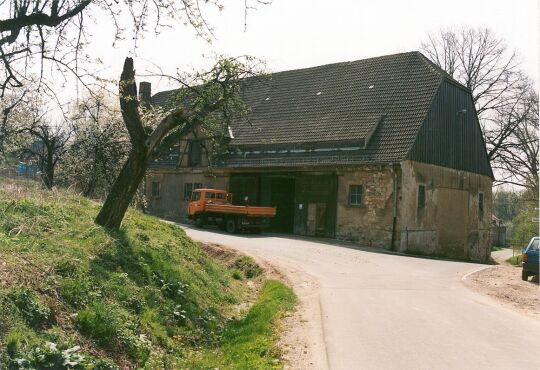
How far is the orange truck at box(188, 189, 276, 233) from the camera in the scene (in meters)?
24.8

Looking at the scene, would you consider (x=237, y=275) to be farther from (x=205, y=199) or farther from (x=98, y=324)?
(x=205, y=199)

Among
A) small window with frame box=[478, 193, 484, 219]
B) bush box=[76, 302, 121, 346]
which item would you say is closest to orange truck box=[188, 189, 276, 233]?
small window with frame box=[478, 193, 484, 219]

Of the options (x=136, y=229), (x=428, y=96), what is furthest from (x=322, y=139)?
(x=136, y=229)

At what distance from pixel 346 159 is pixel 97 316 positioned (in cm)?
1850

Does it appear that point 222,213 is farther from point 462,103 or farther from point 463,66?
point 463,66

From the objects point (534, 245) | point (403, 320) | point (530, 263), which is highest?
point (534, 245)

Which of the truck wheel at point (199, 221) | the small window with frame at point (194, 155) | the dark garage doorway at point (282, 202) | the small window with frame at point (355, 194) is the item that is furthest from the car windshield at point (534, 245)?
the small window with frame at point (194, 155)

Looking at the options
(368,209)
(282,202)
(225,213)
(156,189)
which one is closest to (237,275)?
(368,209)

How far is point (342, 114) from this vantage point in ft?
89.3

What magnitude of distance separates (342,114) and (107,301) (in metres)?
21.0

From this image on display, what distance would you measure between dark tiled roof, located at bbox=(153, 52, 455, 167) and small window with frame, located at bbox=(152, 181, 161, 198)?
6.63m

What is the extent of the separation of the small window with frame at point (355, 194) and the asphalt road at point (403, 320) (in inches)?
294

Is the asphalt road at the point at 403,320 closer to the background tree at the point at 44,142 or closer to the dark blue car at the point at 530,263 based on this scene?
the dark blue car at the point at 530,263

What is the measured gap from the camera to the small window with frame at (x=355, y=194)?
24078mm
